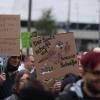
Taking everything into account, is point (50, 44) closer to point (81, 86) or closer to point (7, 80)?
point (7, 80)

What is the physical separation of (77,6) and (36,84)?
77.2m

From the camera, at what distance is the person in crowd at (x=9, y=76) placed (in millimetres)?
8600

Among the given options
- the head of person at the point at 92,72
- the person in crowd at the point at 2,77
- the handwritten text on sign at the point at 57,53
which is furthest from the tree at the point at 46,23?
the head of person at the point at 92,72

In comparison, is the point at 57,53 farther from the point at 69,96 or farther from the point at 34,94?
the point at 34,94

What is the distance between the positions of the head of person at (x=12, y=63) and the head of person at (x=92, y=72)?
4.63m

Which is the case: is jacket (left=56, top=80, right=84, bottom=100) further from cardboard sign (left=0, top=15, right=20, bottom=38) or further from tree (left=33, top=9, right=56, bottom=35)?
tree (left=33, top=9, right=56, bottom=35)

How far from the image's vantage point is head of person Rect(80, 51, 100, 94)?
4.51 metres

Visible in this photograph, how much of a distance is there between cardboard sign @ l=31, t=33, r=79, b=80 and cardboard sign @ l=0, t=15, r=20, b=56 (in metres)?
1.17

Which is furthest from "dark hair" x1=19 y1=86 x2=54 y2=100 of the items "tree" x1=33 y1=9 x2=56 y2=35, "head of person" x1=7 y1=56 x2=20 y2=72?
"tree" x1=33 y1=9 x2=56 y2=35

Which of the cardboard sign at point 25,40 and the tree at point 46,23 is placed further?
the tree at point 46,23

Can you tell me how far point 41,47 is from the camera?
8.06 metres

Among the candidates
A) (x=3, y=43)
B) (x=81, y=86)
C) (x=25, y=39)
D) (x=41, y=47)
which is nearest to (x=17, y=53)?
(x=3, y=43)

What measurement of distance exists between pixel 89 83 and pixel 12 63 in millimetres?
4793

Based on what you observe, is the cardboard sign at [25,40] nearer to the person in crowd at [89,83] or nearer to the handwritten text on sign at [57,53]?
the handwritten text on sign at [57,53]
